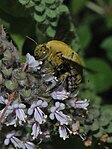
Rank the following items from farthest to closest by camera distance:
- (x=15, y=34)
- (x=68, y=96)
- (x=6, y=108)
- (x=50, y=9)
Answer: (x=15, y=34) → (x=50, y=9) → (x=68, y=96) → (x=6, y=108)

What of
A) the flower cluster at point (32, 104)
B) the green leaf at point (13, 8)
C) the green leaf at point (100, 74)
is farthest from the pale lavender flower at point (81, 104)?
the green leaf at point (100, 74)

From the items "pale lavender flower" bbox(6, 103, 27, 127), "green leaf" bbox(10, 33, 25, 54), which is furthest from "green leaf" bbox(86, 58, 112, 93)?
"pale lavender flower" bbox(6, 103, 27, 127)

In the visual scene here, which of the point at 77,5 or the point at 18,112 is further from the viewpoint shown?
the point at 77,5

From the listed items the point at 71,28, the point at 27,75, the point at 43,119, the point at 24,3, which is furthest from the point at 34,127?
the point at 71,28

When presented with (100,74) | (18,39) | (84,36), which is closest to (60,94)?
(18,39)

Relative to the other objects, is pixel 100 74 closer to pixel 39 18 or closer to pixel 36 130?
pixel 39 18

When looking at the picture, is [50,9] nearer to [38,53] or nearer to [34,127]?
[38,53]

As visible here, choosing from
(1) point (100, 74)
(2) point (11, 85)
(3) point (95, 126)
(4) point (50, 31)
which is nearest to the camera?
(2) point (11, 85)
